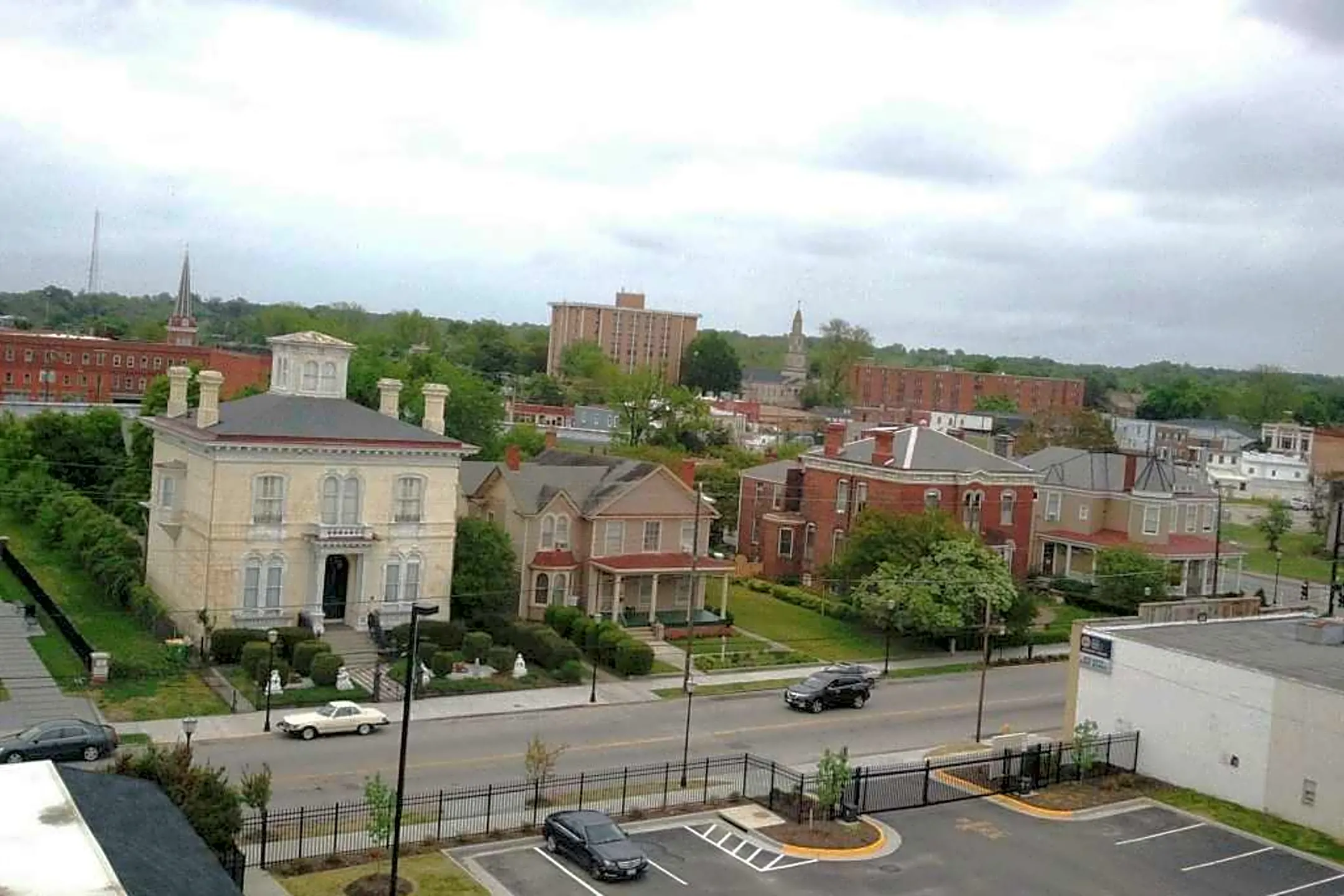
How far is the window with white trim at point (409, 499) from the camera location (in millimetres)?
47625

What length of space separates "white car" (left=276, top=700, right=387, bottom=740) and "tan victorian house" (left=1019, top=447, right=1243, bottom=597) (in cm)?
4292

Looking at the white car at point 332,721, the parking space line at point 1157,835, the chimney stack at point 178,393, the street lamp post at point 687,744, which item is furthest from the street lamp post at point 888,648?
the chimney stack at point 178,393

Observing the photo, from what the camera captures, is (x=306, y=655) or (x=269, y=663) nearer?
(x=269, y=663)

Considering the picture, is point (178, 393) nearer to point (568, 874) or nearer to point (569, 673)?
point (569, 673)

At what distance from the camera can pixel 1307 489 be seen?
125562 millimetres

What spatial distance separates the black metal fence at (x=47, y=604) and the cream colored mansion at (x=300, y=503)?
3670mm

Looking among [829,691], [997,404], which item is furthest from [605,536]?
[997,404]

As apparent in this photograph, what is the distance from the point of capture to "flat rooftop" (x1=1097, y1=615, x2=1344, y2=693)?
3375 cm

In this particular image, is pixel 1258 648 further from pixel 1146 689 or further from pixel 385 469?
pixel 385 469

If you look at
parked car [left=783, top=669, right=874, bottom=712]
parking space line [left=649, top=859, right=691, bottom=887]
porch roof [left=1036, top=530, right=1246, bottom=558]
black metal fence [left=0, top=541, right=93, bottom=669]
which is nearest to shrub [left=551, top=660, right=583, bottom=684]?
parked car [left=783, top=669, right=874, bottom=712]

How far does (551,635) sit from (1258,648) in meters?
22.4

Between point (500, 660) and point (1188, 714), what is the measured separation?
70.5 ft

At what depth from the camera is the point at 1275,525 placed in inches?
3659

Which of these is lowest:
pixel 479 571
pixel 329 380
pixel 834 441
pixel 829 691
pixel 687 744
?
pixel 829 691
